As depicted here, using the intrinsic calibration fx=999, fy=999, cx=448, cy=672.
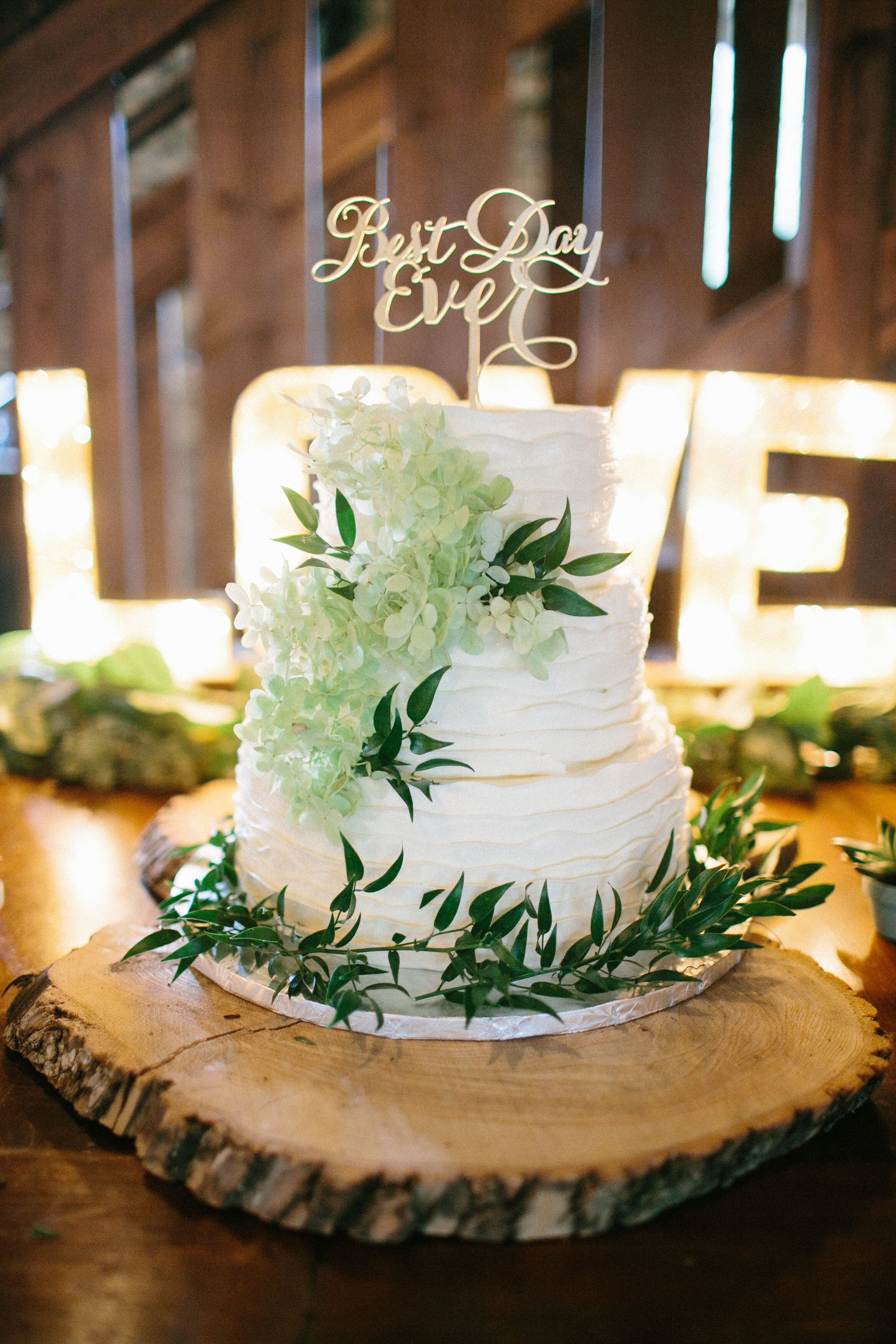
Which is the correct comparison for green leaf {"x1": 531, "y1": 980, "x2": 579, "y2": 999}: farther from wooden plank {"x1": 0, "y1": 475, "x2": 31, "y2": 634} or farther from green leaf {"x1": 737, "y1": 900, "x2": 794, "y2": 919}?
wooden plank {"x1": 0, "y1": 475, "x2": 31, "y2": 634}

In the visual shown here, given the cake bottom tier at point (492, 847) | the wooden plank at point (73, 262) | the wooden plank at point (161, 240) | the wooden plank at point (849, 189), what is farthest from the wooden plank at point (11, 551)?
the cake bottom tier at point (492, 847)

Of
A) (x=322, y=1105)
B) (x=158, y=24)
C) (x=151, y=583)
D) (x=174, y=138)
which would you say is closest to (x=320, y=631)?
(x=322, y=1105)

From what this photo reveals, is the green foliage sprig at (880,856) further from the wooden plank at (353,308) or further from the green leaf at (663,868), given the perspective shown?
the wooden plank at (353,308)

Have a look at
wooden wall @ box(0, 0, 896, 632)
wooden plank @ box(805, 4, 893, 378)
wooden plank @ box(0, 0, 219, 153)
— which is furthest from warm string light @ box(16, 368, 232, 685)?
wooden plank @ box(805, 4, 893, 378)

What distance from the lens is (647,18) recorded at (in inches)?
180

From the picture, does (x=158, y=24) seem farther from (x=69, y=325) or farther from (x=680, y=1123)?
(x=680, y=1123)

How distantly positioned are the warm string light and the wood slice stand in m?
2.87

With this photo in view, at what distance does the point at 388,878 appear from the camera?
175 centimetres

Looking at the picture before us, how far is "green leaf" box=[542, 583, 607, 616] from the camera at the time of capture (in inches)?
70.6

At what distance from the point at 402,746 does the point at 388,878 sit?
239mm

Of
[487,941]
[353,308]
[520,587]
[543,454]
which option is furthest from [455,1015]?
[353,308]

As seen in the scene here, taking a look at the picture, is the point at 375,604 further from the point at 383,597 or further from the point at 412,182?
the point at 412,182

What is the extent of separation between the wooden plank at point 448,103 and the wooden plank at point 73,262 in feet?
4.55

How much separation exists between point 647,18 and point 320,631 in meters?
4.22
